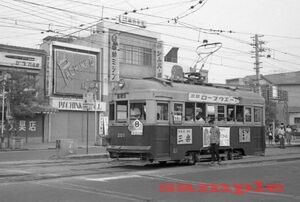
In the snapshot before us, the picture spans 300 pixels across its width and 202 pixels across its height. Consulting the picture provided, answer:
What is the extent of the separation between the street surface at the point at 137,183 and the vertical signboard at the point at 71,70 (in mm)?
24192

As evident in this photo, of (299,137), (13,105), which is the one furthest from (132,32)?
(299,137)

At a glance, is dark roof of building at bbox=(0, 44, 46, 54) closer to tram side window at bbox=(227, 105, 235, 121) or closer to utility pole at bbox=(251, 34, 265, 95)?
utility pole at bbox=(251, 34, 265, 95)

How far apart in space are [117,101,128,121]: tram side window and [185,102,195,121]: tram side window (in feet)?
7.68

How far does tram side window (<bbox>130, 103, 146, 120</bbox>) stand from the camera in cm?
1652

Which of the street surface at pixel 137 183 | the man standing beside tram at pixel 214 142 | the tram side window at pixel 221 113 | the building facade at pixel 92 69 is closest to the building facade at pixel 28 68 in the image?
the building facade at pixel 92 69

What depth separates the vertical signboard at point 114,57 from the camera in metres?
44.0

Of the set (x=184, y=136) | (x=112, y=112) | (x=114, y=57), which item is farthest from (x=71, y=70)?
(x=184, y=136)

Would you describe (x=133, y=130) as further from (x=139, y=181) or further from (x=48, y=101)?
(x=48, y=101)

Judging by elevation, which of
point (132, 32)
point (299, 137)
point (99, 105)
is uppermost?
point (132, 32)

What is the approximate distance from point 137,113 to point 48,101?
74.3 ft

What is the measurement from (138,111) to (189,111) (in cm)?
220

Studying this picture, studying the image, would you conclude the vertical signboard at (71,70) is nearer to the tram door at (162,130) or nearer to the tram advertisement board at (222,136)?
the tram advertisement board at (222,136)

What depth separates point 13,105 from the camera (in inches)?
1256

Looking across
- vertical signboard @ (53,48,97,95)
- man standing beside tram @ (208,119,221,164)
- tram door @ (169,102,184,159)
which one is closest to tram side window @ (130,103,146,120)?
tram door @ (169,102,184,159)
